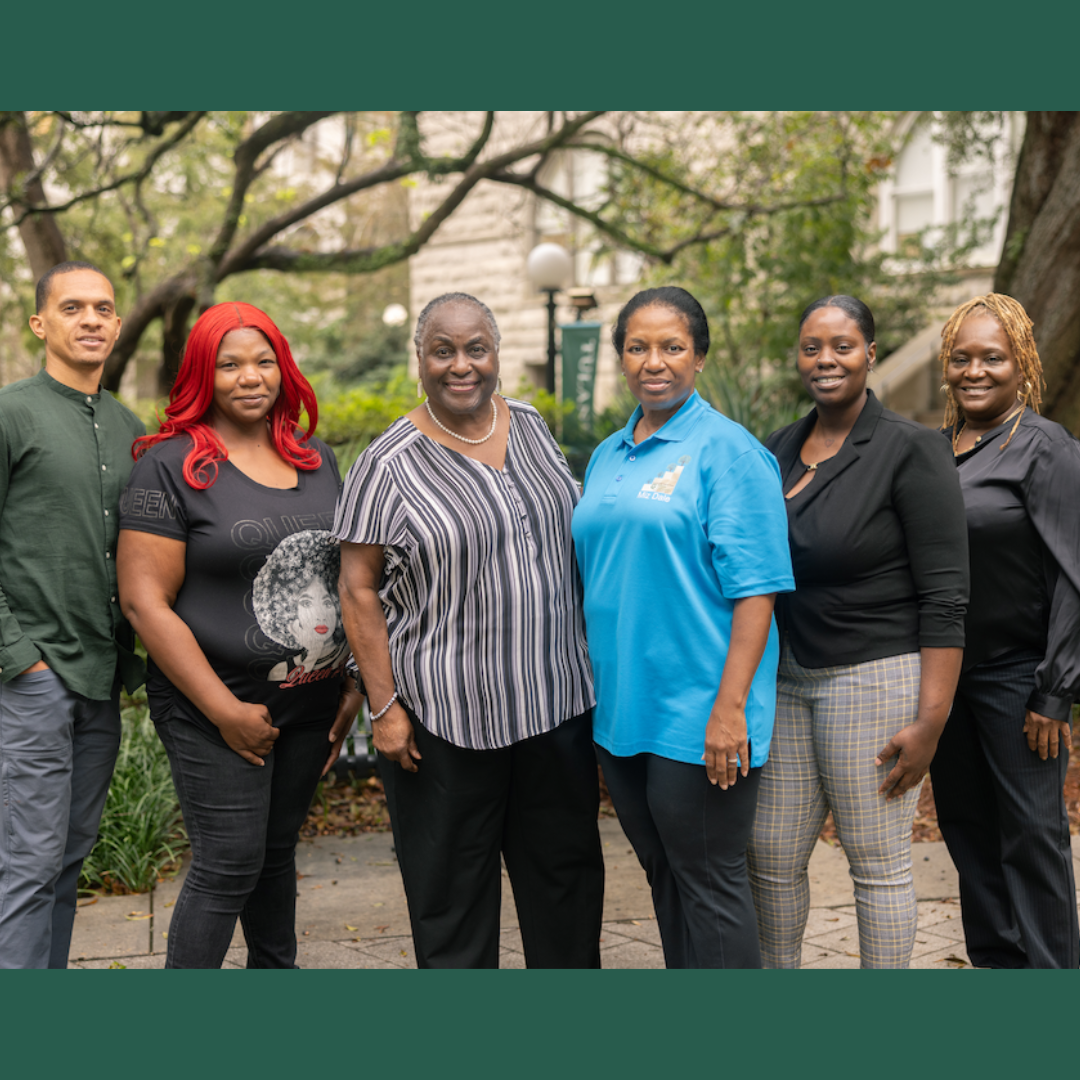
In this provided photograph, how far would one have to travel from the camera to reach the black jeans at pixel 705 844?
295 cm

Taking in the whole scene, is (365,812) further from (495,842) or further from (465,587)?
(465,587)

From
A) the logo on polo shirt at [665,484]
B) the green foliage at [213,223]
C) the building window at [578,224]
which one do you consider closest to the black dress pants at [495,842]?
the logo on polo shirt at [665,484]

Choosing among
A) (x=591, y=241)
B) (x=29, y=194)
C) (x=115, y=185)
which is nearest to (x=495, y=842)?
(x=115, y=185)

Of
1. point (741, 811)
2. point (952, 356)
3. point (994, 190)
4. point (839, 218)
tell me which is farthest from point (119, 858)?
point (994, 190)

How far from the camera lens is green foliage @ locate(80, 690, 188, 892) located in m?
4.94

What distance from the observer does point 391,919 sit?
15.3ft

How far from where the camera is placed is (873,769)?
308 centimetres

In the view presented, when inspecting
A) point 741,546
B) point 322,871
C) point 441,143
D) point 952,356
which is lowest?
point 322,871

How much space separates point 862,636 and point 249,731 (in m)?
1.70

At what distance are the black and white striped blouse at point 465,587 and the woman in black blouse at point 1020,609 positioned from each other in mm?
1328

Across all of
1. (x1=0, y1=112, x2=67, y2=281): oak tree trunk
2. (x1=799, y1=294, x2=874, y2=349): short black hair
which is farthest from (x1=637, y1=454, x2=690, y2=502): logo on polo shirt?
(x1=0, y1=112, x2=67, y2=281): oak tree trunk

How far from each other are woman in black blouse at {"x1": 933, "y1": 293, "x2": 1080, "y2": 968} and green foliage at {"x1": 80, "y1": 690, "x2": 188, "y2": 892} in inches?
130

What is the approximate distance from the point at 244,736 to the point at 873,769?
1730mm

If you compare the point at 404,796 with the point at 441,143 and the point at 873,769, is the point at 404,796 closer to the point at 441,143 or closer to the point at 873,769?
the point at 873,769
